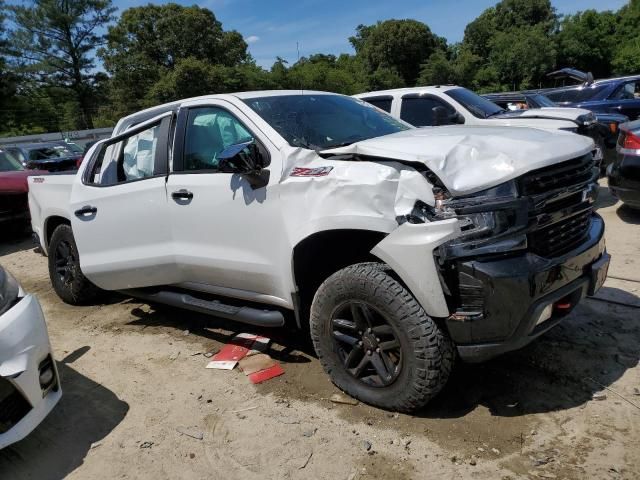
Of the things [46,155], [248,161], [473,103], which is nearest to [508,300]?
[248,161]

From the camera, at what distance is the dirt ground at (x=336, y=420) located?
2535mm

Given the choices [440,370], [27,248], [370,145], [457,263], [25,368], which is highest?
[370,145]

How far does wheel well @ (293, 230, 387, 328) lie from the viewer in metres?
2.98

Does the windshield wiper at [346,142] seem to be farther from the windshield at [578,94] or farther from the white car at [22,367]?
the windshield at [578,94]

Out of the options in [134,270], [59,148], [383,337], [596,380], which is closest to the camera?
[383,337]

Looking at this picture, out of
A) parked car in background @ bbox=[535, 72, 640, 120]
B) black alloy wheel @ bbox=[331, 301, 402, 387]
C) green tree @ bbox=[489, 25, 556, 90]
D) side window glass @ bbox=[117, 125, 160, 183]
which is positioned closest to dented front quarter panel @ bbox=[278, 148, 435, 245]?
black alloy wheel @ bbox=[331, 301, 402, 387]

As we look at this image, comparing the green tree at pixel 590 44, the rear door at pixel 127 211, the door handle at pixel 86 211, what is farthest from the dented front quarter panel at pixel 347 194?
the green tree at pixel 590 44

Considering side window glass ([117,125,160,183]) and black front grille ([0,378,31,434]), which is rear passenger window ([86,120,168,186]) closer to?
side window glass ([117,125,160,183])

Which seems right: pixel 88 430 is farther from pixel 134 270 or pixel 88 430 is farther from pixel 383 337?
pixel 383 337

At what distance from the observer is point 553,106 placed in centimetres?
942

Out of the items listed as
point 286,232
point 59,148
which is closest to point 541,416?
point 286,232

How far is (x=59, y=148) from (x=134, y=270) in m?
10.9

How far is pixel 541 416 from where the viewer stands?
279cm

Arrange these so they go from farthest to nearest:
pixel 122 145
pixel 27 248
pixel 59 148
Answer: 1. pixel 59 148
2. pixel 27 248
3. pixel 122 145
